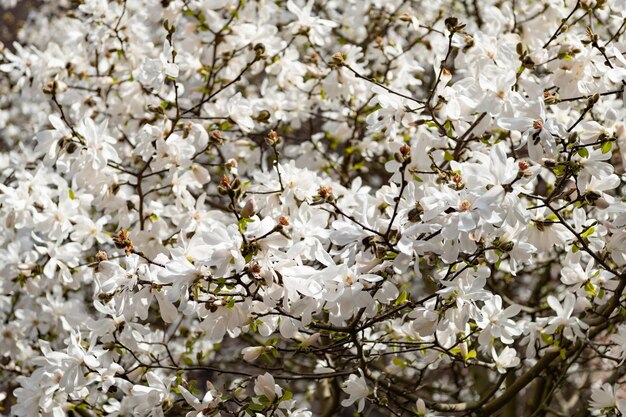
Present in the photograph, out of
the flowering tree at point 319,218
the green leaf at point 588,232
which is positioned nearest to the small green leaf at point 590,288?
the flowering tree at point 319,218

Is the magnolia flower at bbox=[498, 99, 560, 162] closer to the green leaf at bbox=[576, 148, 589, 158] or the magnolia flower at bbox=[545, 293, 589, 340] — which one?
the green leaf at bbox=[576, 148, 589, 158]

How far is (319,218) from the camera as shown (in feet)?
6.66

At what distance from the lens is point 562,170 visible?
76.5 inches

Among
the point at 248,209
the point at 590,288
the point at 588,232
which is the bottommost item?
the point at 590,288

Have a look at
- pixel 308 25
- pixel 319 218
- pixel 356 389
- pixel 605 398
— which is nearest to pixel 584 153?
pixel 319 218

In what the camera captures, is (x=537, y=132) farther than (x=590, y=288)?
No

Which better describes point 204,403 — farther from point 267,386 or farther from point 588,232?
point 588,232

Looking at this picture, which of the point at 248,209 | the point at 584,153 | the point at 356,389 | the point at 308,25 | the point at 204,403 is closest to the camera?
the point at 248,209

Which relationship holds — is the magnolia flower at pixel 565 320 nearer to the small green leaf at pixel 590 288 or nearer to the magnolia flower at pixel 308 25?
the small green leaf at pixel 590 288

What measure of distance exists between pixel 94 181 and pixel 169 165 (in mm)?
268

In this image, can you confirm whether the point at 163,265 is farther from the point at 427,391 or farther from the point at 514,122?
the point at 427,391

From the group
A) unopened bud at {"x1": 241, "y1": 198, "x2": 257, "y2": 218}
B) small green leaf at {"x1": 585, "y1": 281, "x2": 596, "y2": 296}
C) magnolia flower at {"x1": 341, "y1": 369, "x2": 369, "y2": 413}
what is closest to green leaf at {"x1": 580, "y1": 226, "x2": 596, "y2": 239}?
small green leaf at {"x1": 585, "y1": 281, "x2": 596, "y2": 296}

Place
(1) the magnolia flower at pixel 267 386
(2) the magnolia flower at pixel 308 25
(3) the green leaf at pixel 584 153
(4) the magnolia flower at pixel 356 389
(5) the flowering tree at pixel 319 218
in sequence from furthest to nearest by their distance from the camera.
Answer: (2) the magnolia flower at pixel 308 25 < (4) the magnolia flower at pixel 356 389 < (1) the magnolia flower at pixel 267 386 < (3) the green leaf at pixel 584 153 < (5) the flowering tree at pixel 319 218

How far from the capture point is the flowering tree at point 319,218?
5.67ft
